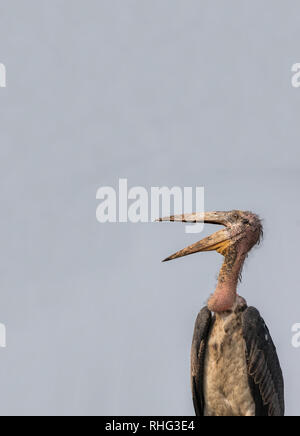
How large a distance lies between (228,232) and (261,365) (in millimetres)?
2100

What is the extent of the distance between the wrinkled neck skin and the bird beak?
0.16m

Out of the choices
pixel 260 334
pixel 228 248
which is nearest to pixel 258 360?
pixel 260 334

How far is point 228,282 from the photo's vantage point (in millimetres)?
15828

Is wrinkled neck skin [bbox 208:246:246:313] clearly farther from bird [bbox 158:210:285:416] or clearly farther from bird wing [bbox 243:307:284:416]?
bird wing [bbox 243:307:284:416]

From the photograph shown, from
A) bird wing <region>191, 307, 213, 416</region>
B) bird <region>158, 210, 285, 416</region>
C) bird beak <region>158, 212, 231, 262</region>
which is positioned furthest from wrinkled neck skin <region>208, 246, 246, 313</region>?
bird wing <region>191, 307, 213, 416</region>

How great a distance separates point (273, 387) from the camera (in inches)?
629

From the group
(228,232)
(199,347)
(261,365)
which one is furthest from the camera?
(228,232)

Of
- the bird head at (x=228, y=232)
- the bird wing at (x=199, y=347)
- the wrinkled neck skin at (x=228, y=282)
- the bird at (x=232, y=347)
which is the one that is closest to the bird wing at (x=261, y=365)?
the bird at (x=232, y=347)

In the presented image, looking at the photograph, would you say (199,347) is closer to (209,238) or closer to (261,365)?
(261,365)

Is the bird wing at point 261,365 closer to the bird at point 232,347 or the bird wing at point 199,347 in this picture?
the bird at point 232,347

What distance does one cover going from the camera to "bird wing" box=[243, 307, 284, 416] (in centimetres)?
1565

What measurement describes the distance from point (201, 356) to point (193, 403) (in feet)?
2.70

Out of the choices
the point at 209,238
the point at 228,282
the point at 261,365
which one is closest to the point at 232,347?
the point at 261,365
